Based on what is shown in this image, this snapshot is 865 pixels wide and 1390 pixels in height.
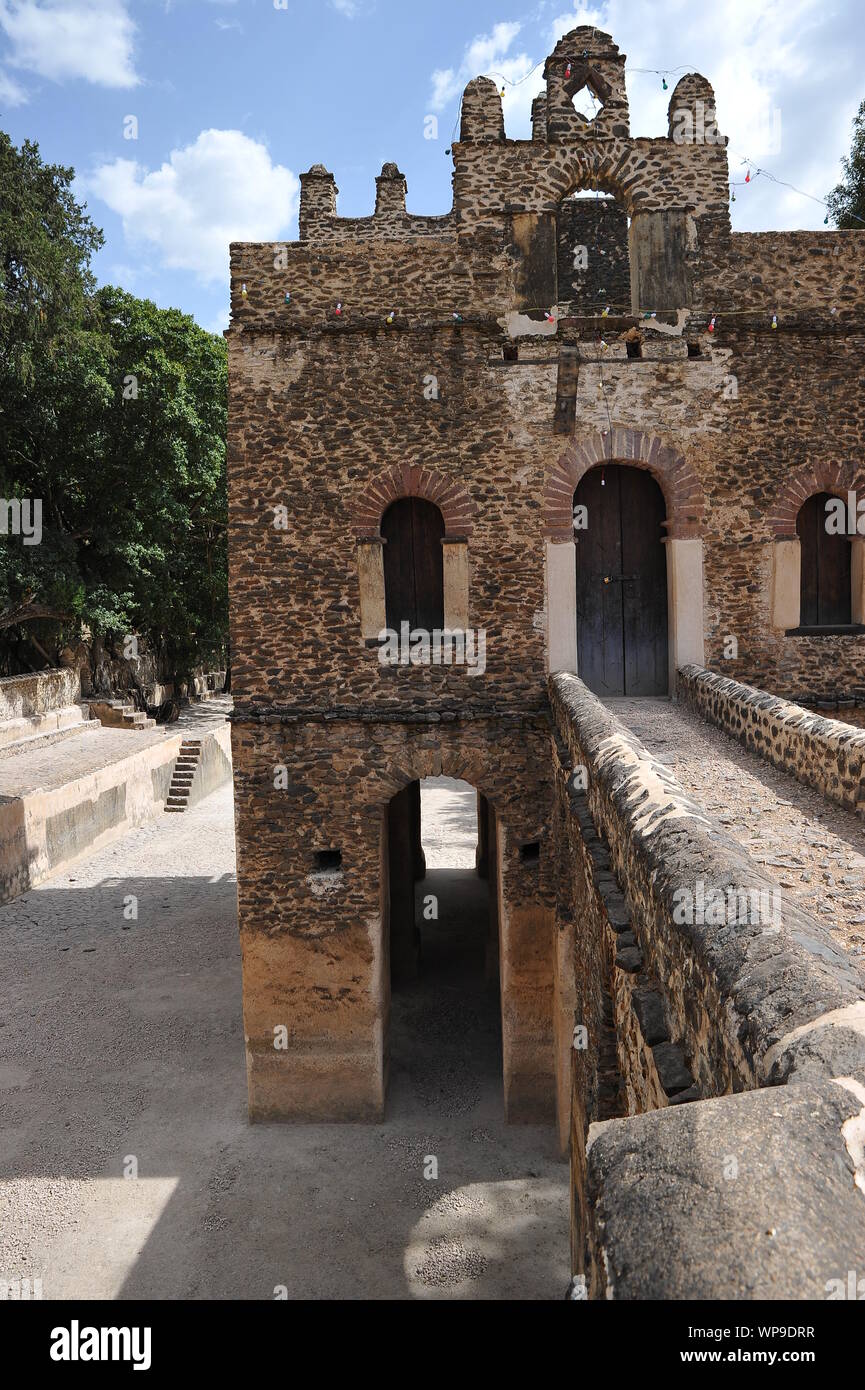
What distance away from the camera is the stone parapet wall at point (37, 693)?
21.0 metres

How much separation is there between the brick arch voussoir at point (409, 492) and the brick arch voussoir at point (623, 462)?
0.92 m

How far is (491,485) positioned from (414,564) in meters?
1.25

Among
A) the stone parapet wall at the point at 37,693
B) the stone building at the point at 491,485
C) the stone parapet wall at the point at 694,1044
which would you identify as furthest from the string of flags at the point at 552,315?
the stone parapet wall at the point at 37,693

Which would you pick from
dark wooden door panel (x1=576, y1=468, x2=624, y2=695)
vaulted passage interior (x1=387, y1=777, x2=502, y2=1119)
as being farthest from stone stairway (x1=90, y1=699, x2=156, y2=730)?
dark wooden door panel (x1=576, y1=468, x2=624, y2=695)

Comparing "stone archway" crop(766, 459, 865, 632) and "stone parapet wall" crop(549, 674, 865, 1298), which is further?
"stone archway" crop(766, 459, 865, 632)

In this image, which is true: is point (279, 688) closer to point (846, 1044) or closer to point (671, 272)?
point (671, 272)

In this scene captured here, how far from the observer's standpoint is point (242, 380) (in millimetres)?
9242

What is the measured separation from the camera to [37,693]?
2238 centimetres

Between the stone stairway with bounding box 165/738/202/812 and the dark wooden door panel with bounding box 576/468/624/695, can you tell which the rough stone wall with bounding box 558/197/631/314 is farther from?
the stone stairway with bounding box 165/738/202/812

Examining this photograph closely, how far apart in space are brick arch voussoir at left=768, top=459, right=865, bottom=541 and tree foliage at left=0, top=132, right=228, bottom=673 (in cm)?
1753

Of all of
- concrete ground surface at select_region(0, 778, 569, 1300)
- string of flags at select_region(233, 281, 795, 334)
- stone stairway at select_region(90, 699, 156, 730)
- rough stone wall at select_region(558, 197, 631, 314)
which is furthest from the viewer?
stone stairway at select_region(90, 699, 156, 730)

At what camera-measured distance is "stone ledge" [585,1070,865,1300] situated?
1.71 m

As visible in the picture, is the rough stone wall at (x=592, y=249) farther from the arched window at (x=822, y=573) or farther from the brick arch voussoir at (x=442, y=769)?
the brick arch voussoir at (x=442, y=769)

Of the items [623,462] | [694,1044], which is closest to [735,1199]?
[694,1044]
